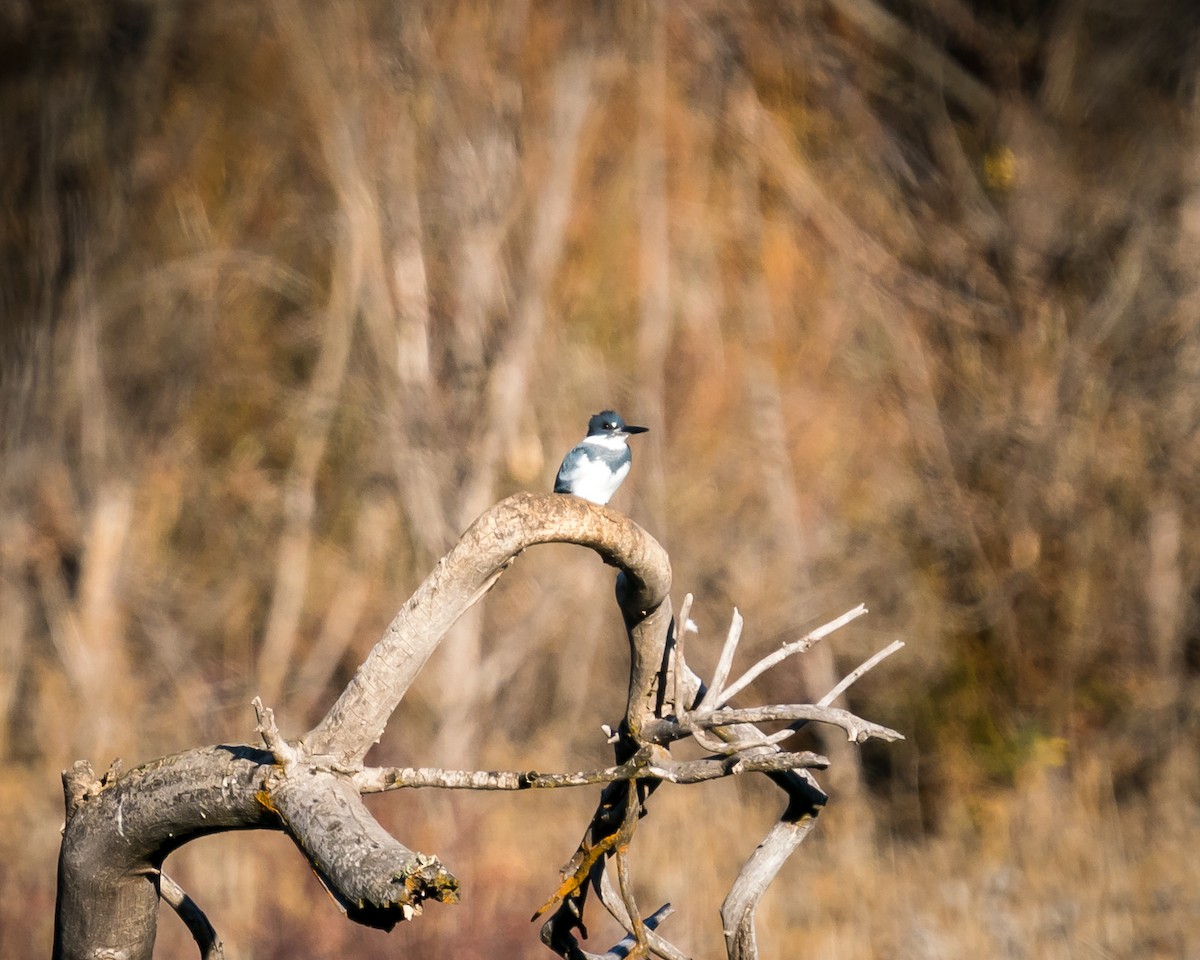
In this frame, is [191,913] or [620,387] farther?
[620,387]

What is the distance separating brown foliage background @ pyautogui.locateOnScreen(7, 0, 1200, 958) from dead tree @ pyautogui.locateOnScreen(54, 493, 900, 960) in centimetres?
338

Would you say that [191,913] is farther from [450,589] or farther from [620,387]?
[620,387]

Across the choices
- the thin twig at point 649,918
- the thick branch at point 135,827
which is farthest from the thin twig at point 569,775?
the thin twig at point 649,918

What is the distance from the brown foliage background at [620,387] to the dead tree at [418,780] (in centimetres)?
338

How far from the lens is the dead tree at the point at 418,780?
176 centimetres

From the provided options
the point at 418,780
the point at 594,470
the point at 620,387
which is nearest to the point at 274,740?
the point at 418,780

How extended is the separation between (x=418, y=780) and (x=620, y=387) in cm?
Result: 524

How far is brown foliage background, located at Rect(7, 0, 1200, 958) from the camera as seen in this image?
6.40 meters

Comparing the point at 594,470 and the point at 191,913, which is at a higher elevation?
the point at 594,470

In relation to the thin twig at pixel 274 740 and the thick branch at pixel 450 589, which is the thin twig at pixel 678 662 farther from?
the thin twig at pixel 274 740

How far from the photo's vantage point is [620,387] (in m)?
6.98

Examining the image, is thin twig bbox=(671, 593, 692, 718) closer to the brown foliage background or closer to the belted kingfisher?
the belted kingfisher

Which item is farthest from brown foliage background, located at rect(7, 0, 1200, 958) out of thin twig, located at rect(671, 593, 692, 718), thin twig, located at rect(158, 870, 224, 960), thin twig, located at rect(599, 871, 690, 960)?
thin twig, located at rect(671, 593, 692, 718)

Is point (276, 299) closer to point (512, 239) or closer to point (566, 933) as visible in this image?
point (512, 239)
